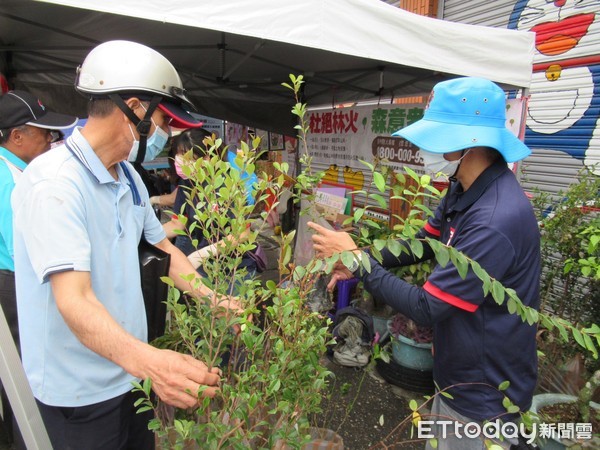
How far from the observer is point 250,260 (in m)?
2.75

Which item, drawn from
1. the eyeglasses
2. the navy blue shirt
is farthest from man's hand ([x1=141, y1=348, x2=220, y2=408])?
the eyeglasses

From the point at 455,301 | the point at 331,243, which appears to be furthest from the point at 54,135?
the point at 455,301

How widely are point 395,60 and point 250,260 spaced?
1.73 metres

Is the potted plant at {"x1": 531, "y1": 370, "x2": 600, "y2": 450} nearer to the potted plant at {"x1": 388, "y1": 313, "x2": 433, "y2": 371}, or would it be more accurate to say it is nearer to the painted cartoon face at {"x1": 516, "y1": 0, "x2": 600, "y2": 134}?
the potted plant at {"x1": 388, "y1": 313, "x2": 433, "y2": 371}

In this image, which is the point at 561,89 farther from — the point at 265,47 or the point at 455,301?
the point at 455,301

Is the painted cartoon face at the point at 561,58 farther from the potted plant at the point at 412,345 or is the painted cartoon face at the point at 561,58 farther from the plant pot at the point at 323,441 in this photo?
the plant pot at the point at 323,441

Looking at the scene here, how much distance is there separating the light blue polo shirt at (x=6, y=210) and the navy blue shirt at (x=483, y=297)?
186cm

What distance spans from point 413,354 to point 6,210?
3.08m

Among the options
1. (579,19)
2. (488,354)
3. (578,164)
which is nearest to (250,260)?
(488,354)

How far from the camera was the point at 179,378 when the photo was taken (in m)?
0.92

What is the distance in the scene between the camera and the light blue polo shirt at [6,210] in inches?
78.5

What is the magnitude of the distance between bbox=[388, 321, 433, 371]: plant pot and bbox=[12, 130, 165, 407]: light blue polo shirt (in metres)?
2.43

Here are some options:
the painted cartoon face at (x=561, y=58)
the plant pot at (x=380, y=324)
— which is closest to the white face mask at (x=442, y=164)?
the plant pot at (x=380, y=324)

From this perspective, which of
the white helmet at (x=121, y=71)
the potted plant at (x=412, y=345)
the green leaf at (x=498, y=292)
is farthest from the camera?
the potted plant at (x=412, y=345)
